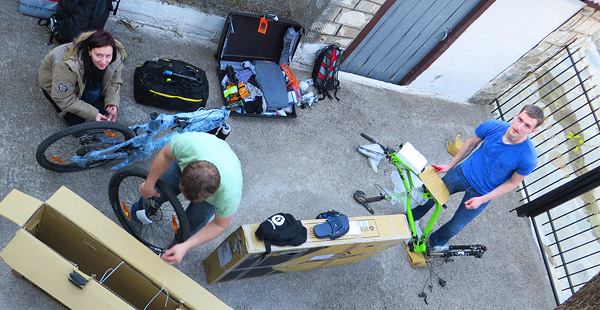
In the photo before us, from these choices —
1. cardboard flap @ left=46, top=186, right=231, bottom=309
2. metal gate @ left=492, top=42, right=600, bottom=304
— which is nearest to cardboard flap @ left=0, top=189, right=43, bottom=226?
cardboard flap @ left=46, top=186, right=231, bottom=309

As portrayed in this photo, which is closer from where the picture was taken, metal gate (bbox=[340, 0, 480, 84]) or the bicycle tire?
the bicycle tire

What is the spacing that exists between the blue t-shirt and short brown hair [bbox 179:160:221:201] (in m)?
2.55

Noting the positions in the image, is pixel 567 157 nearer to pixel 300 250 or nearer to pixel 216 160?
pixel 300 250

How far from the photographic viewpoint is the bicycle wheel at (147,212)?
3301 mm

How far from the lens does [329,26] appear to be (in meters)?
5.48

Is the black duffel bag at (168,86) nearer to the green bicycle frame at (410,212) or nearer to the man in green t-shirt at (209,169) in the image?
the man in green t-shirt at (209,169)

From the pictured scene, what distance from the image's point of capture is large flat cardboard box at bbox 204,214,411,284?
3467mm

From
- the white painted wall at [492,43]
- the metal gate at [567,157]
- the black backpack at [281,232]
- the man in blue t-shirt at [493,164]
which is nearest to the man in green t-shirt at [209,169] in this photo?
the black backpack at [281,232]

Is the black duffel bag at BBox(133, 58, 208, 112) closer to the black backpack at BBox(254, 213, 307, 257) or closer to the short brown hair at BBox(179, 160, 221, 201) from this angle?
the black backpack at BBox(254, 213, 307, 257)

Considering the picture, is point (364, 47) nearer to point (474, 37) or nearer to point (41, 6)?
point (474, 37)

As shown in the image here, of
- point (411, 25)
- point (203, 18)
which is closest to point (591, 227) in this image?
point (411, 25)

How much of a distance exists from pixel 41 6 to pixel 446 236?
172 inches

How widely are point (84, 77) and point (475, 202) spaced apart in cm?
336

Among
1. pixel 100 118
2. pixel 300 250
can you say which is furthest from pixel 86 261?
pixel 300 250
